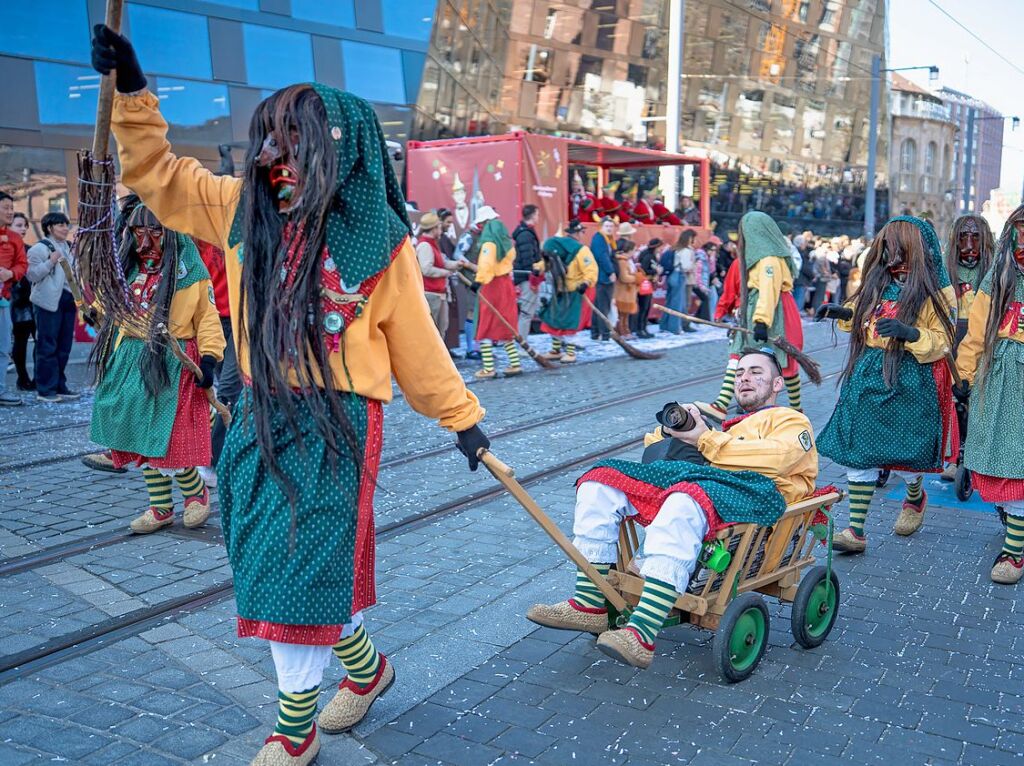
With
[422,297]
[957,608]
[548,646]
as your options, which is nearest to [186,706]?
[548,646]

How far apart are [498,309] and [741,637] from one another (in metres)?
8.82

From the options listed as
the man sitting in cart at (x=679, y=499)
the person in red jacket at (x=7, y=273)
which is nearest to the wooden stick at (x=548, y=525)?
the man sitting in cart at (x=679, y=499)

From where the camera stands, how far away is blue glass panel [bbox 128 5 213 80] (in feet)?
53.9

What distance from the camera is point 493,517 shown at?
607 centimetres

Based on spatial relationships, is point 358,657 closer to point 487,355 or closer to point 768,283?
point 768,283

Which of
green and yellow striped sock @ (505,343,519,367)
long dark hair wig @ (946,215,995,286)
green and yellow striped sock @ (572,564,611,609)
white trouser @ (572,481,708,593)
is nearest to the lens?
white trouser @ (572,481,708,593)

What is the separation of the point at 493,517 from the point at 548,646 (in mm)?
1960

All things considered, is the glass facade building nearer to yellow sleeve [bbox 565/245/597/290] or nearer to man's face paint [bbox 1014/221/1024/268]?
yellow sleeve [bbox 565/245/597/290]

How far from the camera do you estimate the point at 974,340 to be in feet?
17.0

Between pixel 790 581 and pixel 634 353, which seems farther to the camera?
pixel 634 353

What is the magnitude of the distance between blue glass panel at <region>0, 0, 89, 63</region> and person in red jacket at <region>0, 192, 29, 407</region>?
20.0ft

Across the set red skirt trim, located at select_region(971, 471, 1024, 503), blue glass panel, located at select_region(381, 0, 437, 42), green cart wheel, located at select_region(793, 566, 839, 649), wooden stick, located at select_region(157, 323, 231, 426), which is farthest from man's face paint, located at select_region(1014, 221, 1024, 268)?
blue glass panel, located at select_region(381, 0, 437, 42)

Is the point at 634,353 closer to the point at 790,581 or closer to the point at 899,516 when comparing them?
the point at 899,516

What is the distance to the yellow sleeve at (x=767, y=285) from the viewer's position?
7.83 meters
